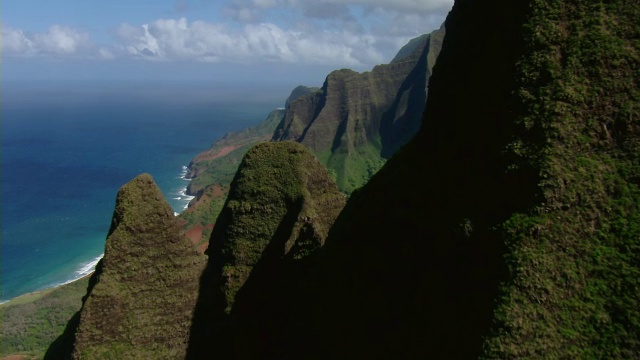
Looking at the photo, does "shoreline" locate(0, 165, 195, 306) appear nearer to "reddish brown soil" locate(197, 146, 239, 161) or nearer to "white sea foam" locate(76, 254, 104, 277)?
"white sea foam" locate(76, 254, 104, 277)

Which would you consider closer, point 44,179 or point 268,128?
point 44,179

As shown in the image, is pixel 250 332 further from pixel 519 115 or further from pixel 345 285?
pixel 519 115

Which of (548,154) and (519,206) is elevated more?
(548,154)

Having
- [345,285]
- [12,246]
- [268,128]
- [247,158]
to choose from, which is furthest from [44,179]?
[345,285]

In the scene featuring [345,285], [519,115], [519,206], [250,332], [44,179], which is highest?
[44,179]

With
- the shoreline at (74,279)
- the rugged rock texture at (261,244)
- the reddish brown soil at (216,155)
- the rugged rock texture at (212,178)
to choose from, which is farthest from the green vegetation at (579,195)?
the reddish brown soil at (216,155)
